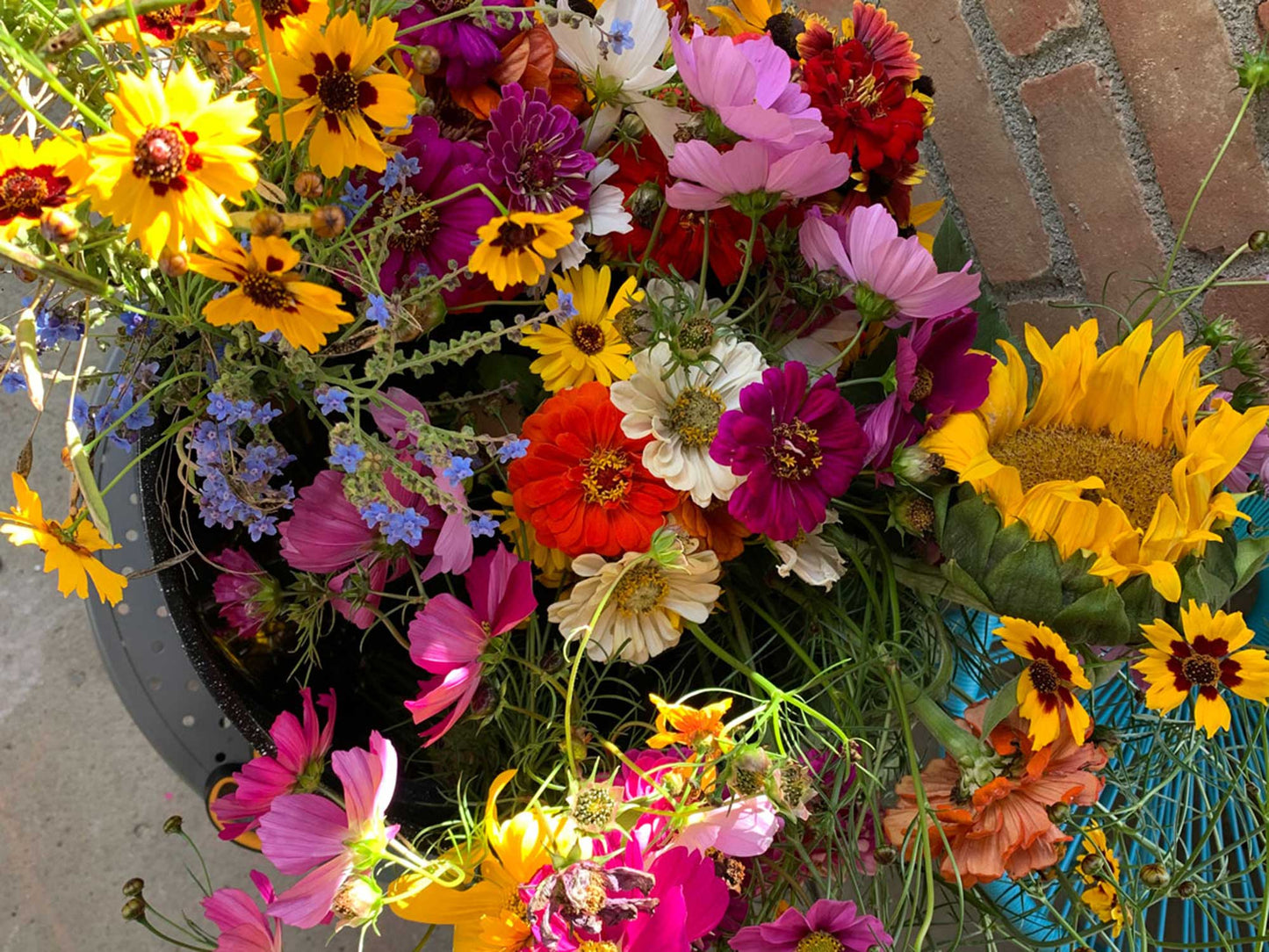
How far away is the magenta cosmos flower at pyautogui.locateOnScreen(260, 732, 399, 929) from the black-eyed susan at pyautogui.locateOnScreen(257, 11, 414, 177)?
234mm

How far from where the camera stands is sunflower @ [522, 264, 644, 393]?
1.57ft

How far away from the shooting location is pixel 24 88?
0.39 metres

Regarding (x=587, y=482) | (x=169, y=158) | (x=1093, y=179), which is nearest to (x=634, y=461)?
(x=587, y=482)

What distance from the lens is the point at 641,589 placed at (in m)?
0.47

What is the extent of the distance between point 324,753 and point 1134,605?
38 centimetres

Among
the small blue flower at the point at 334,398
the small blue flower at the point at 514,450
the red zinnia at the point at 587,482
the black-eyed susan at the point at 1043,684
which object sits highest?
the small blue flower at the point at 334,398

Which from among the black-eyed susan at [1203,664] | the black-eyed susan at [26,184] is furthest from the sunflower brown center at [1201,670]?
the black-eyed susan at [26,184]

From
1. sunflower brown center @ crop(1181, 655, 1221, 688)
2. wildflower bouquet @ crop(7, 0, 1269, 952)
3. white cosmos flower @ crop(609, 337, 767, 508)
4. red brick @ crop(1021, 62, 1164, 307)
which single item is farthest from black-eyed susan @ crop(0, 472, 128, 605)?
red brick @ crop(1021, 62, 1164, 307)

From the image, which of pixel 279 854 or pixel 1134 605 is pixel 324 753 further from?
pixel 1134 605

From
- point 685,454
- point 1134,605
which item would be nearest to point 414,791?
point 685,454

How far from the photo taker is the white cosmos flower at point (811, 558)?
467 millimetres

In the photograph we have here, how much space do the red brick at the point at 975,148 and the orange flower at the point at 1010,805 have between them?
1.32 ft

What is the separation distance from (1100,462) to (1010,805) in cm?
16

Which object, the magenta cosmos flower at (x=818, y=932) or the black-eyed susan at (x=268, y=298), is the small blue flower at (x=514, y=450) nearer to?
the black-eyed susan at (x=268, y=298)
